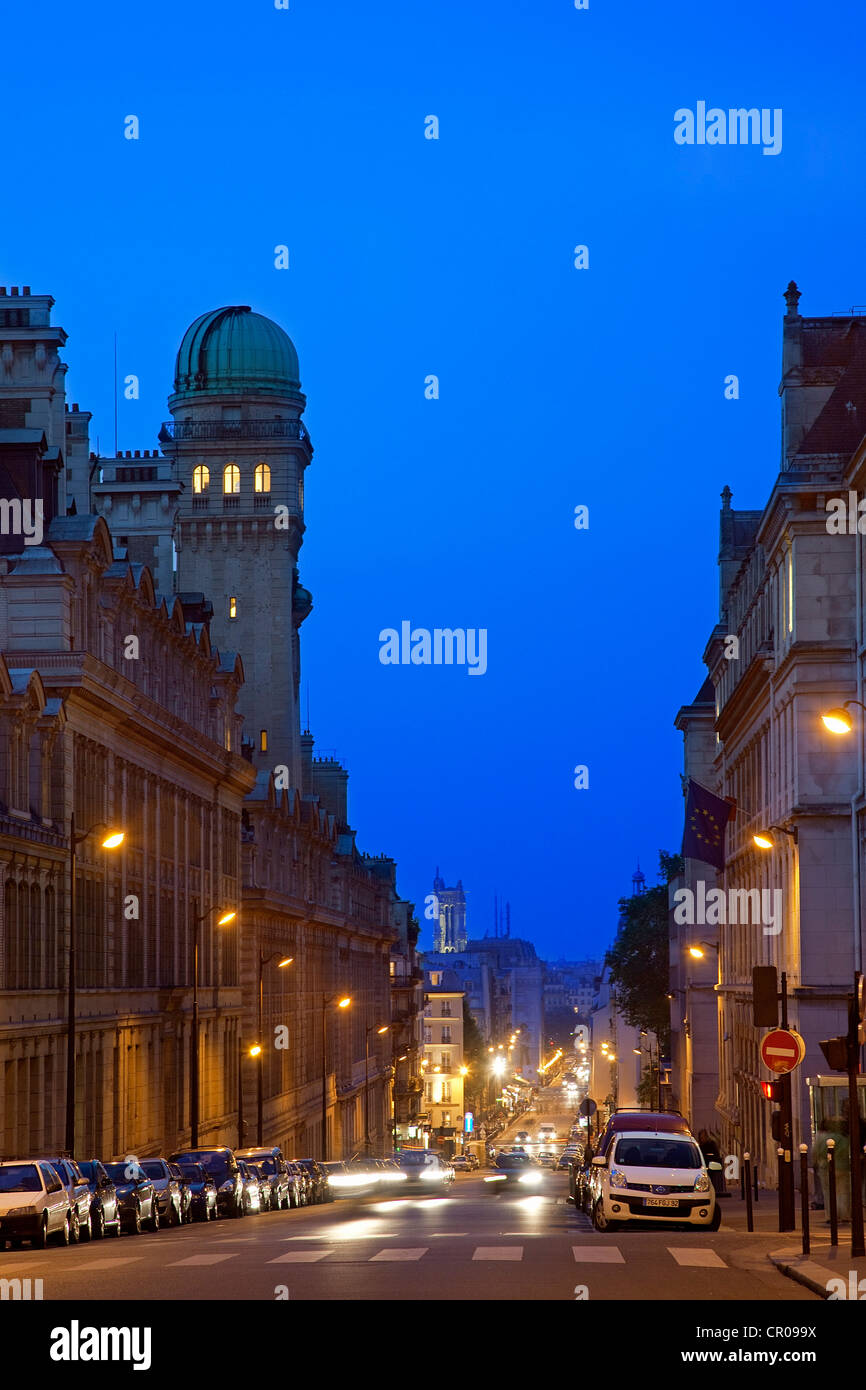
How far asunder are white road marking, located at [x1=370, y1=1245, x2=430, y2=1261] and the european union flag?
4288cm

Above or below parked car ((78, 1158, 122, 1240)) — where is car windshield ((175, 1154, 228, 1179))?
below

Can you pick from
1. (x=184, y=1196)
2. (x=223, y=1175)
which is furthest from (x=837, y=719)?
(x=223, y=1175)

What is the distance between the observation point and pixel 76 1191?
1319 inches

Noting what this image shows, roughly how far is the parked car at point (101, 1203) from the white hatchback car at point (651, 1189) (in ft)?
28.6

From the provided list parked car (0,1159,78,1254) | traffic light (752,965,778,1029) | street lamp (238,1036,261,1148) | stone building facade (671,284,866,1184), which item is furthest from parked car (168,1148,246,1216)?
street lamp (238,1036,261,1148)

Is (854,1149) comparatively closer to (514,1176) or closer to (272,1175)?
(272,1175)

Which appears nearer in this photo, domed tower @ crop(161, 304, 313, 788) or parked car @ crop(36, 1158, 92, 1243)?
parked car @ crop(36, 1158, 92, 1243)

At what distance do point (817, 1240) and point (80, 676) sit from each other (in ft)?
98.1

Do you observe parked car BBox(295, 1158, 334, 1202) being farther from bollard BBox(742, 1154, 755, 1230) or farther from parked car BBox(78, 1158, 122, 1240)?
bollard BBox(742, 1154, 755, 1230)

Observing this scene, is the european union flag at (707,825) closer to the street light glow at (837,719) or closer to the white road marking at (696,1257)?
the street light glow at (837,719)

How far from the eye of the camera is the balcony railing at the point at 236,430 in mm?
110938

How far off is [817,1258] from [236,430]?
3576 inches

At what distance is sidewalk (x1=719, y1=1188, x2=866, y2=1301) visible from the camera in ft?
66.2
